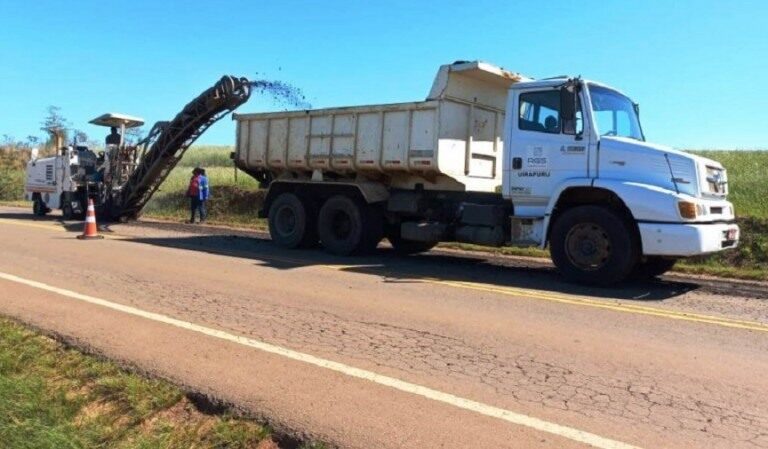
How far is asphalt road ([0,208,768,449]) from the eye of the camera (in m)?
3.78

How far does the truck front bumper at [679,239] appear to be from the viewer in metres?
8.02

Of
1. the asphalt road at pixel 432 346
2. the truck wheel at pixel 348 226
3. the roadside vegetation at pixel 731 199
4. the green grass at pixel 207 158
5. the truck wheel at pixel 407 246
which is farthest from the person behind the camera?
the green grass at pixel 207 158

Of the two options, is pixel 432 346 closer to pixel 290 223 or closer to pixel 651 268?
pixel 651 268

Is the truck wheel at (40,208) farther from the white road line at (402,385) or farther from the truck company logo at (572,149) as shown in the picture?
the truck company logo at (572,149)

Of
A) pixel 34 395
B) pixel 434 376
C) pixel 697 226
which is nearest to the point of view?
pixel 34 395

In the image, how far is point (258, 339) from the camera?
18.1 feet

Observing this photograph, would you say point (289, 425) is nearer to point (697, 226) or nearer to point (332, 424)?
point (332, 424)

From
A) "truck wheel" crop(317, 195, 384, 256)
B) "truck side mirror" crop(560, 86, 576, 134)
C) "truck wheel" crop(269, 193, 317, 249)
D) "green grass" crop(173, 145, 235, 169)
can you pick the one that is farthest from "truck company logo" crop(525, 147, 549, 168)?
"green grass" crop(173, 145, 235, 169)

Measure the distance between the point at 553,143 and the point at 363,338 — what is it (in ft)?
16.2

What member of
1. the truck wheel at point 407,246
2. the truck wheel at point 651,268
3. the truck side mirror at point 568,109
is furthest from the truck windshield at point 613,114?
the truck wheel at point 407,246

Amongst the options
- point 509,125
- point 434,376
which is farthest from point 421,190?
point 434,376

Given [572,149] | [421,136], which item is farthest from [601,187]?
[421,136]

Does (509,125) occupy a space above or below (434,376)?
above

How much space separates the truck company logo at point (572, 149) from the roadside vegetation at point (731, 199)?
363 cm
